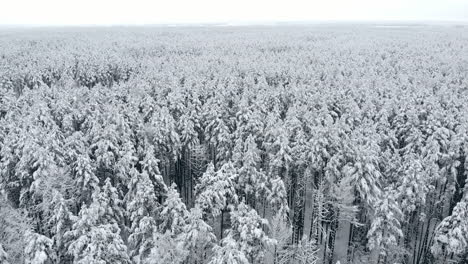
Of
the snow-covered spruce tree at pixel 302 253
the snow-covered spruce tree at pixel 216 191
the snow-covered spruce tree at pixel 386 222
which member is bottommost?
the snow-covered spruce tree at pixel 302 253

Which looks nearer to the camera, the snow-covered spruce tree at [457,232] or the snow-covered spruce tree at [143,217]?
the snow-covered spruce tree at [143,217]

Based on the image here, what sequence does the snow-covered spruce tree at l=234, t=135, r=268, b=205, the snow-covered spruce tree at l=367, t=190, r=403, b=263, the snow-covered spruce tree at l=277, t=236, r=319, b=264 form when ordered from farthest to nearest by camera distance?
the snow-covered spruce tree at l=234, t=135, r=268, b=205
the snow-covered spruce tree at l=367, t=190, r=403, b=263
the snow-covered spruce tree at l=277, t=236, r=319, b=264

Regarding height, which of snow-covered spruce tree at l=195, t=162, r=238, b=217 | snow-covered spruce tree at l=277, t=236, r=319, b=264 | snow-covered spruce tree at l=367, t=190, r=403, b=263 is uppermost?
snow-covered spruce tree at l=195, t=162, r=238, b=217

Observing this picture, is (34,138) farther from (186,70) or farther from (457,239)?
(186,70)

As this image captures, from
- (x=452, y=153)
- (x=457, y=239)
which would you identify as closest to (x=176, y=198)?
(x=457, y=239)

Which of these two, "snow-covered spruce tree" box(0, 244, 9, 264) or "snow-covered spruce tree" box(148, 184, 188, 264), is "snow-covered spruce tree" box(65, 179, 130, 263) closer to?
"snow-covered spruce tree" box(148, 184, 188, 264)

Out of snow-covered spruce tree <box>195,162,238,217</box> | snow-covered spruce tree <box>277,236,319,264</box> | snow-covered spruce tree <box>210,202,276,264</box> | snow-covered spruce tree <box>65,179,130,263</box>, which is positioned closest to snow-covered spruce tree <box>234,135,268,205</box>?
snow-covered spruce tree <box>195,162,238,217</box>

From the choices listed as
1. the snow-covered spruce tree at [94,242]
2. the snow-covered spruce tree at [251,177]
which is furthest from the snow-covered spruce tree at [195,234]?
the snow-covered spruce tree at [251,177]

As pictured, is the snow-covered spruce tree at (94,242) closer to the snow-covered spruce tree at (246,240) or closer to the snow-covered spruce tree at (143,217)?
the snow-covered spruce tree at (143,217)

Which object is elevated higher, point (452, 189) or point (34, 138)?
point (34, 138)

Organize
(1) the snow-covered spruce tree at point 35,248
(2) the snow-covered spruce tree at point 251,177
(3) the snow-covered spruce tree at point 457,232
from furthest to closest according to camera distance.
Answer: (2) the snow-covered spruce tree at point 251,177
(3) the snow-covered spruce tree at point 457,232
(1) the snow-covered spruce tree at point 35,248

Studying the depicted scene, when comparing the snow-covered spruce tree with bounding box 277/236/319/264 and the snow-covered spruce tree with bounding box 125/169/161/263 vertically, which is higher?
the snow-covered spruce tree with bounding box 125/169/161/263
